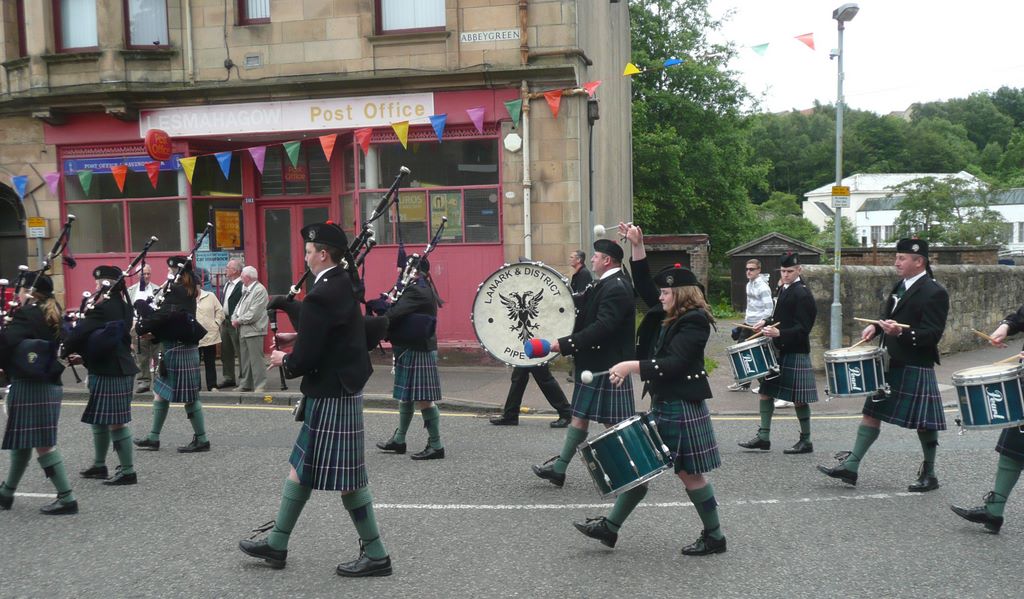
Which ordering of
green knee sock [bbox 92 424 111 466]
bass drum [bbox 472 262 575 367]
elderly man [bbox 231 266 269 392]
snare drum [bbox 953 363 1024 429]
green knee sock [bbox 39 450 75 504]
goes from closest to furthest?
snare drum [bbox 953 363 1024 429]
green knee sock [bbox 39 450 75 504]
green knee sock [bbox 92 424 111 466]
bass drum [bbox 472 262 575 367]
elderly man [bbox 231 266 269 392]

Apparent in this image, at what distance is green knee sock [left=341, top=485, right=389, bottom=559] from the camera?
17.0 feet

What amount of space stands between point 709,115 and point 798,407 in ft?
98.2

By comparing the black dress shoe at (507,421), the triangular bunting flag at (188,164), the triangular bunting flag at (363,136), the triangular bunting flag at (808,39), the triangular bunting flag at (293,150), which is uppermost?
the triangular bunting flag at (808,39)

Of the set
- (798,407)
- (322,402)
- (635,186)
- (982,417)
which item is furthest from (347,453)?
(635,186)

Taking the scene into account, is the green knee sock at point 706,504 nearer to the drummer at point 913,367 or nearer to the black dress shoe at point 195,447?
the drummer at point 913,367

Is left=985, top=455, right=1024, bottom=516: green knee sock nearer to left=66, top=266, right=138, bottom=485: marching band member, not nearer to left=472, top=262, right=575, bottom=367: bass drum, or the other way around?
left=472, top=262, right=575, bottom=367: bass drum

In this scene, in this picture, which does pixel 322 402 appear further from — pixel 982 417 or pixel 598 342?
pixel 982 417

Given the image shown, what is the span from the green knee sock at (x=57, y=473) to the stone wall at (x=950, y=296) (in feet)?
34.5

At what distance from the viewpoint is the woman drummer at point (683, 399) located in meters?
5.39

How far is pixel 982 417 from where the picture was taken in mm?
5906

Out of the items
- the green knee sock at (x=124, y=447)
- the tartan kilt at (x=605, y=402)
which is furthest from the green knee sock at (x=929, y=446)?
the green knee sock at (x=124, y=447)

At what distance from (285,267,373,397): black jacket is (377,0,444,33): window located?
10.4m

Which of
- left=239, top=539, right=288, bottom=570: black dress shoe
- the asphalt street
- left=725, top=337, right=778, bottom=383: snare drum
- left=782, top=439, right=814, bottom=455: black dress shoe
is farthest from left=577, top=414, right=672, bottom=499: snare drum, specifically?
left=782, top=439, right=814, bottom=455: black dress shoe

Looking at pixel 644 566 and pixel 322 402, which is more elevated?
pixel 322 402
